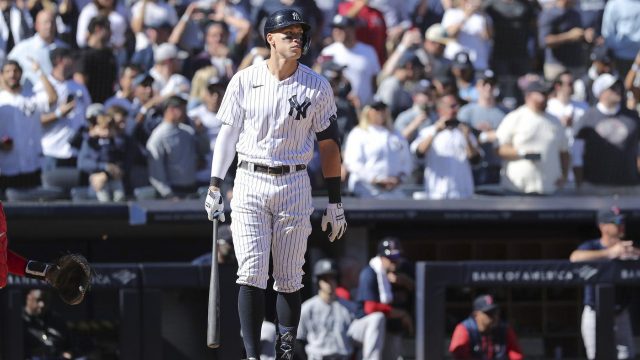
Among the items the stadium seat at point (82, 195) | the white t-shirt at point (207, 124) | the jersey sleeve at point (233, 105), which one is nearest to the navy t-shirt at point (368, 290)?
the white t-shirt at point (207, 124)

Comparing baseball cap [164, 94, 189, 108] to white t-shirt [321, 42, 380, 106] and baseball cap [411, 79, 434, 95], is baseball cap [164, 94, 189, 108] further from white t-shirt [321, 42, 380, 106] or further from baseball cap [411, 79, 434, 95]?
baseball cap [411, 79, 434, 95]

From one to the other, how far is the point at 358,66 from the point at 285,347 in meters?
5.90

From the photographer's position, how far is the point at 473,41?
522 inches

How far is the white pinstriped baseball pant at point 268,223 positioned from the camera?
259 inches

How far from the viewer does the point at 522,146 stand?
11250mm

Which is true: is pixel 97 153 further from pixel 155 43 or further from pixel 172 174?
pixel 155 43

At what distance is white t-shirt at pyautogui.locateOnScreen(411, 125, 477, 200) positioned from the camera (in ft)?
36.1

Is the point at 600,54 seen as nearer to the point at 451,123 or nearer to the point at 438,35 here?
the point at 438,35

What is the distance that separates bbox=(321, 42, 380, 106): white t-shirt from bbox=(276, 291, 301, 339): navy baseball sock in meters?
5.65

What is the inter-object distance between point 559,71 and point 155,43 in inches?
154

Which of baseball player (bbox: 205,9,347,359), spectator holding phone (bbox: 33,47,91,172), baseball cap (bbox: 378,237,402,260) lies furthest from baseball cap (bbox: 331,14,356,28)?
baseball player (bbox: 205,9,347,359)

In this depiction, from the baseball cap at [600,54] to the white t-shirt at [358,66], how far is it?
2400 mm

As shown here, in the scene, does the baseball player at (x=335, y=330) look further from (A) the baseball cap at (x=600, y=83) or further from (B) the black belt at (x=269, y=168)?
(A) the baseball cap at (x=600, y=83)

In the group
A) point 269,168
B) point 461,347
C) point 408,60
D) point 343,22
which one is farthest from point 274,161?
point 408,60
